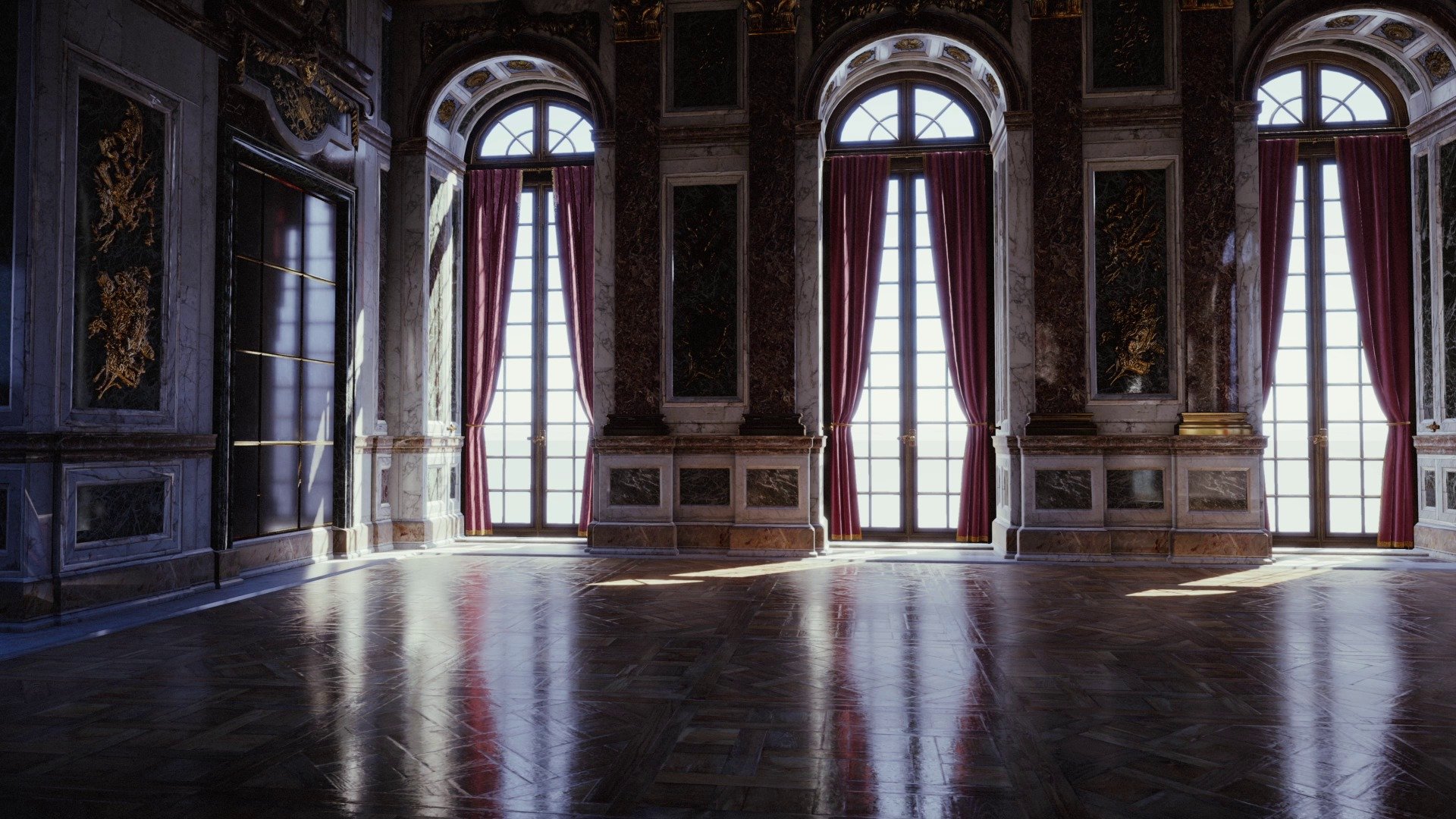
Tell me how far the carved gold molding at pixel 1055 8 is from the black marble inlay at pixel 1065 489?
4.28 meters

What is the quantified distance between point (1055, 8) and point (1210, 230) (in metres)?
2.53

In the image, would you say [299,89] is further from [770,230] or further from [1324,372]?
[1324,372]

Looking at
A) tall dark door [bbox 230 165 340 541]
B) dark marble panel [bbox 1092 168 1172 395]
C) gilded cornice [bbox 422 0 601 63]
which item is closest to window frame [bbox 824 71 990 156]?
dark marble panel [bbox 1092 168 1172 395]

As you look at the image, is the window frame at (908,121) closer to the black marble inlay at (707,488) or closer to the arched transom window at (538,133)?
the arched transom window at (538,133)

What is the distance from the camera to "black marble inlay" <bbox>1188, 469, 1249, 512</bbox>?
8.70m

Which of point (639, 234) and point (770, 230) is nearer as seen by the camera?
point (770, 230)

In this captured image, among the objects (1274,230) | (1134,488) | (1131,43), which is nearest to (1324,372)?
(1274,230)

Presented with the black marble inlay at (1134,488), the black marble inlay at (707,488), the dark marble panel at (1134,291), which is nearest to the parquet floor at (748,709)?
the black marble inlay at (1134,488)

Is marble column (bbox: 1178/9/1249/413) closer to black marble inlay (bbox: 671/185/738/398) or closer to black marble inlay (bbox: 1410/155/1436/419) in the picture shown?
black marble inlay (bbox: 1410/155/1436/419)

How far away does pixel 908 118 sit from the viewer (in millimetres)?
10266

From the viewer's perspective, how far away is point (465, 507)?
35.5ft

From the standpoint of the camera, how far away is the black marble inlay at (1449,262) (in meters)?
9.02

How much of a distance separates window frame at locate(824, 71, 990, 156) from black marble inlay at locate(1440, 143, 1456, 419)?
426 centimetres

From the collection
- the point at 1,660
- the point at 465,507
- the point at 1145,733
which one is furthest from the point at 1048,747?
the point at 465,507
